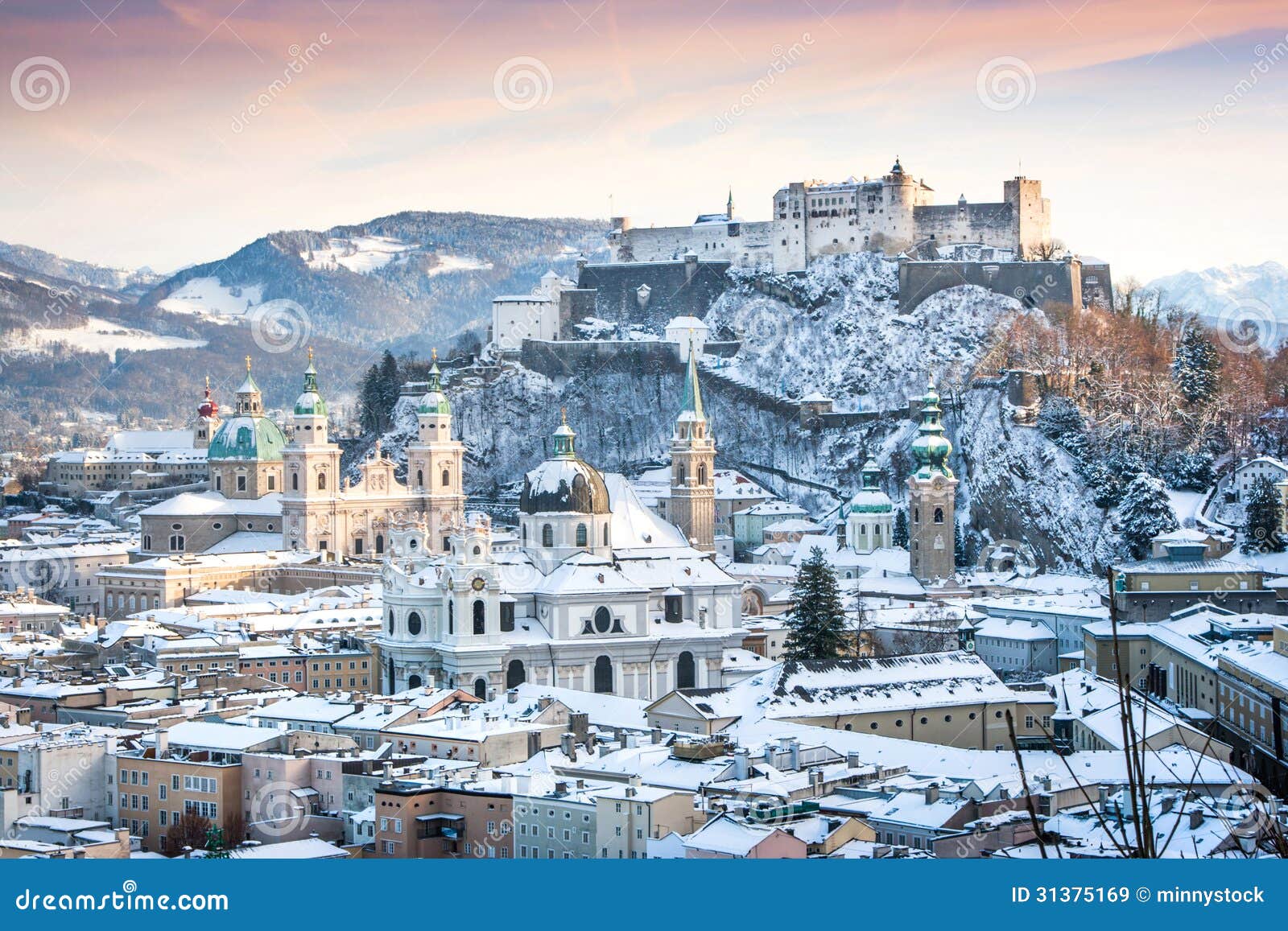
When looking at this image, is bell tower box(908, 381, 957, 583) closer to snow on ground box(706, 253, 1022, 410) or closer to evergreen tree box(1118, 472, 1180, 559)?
evergreen tree box(1118, 472, 1180, 559)

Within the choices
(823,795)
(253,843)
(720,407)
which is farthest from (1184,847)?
(720,407)

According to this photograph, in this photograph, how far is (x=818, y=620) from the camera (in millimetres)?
35188

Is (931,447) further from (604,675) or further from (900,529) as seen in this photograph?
(604,675)

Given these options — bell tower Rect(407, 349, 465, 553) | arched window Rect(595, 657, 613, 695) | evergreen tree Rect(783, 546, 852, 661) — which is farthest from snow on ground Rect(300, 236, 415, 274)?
arched window Rect(595, 657, 613, 695)

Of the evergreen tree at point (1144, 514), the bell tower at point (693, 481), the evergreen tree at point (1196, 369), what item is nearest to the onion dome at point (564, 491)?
the bell tower at point (693, 481)

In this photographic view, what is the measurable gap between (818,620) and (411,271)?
6645 centimetres

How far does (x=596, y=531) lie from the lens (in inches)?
1432

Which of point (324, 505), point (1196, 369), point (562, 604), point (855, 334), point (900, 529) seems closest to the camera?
point (562, 604)

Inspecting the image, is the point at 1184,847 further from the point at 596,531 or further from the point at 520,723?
the point at 596,531

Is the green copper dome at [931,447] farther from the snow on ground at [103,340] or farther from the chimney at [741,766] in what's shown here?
the snow on ground at [103,340]

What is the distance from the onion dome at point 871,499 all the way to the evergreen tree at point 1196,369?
6953 mm

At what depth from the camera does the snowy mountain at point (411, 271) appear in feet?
300

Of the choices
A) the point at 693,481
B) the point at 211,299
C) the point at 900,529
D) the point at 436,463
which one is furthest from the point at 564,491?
the point at 211,299

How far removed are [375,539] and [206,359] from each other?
1310 inches
